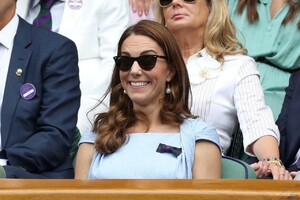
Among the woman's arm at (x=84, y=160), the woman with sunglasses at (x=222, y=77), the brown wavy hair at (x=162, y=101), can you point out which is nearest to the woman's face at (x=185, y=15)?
the woman with sunglasses at (x=222, y=77)

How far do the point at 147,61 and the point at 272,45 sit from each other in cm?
135

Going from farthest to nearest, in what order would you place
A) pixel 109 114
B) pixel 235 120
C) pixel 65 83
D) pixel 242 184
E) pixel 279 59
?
1. pixel 279 59
2. pixel 235 120
3. pixel 65 83
4. pixel 109 114
5. pixel 242 184

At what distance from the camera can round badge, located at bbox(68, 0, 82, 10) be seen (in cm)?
523

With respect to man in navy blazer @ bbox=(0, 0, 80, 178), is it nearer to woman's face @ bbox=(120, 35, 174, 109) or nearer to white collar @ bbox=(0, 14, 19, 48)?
white collar @ bbox=(0, 14, 19, 48)

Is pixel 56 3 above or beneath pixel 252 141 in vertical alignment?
above

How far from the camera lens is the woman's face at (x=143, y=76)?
3.88 meters

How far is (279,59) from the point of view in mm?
5004

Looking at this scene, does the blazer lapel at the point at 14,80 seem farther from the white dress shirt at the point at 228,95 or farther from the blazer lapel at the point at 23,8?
the blazer lapel at the point at 23,8

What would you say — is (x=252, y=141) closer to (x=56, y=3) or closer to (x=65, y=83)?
(x=65, y=83)

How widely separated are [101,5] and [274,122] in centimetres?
137

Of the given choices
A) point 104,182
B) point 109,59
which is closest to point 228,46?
point 109,59

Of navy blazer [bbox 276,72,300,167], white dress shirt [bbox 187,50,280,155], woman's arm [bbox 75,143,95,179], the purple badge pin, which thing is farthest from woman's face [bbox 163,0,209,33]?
woman's arm [bbox 75,143,95,179]

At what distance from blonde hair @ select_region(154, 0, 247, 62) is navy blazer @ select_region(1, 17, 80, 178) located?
0.77m

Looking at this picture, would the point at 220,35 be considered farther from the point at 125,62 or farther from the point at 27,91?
the point at 27,91
